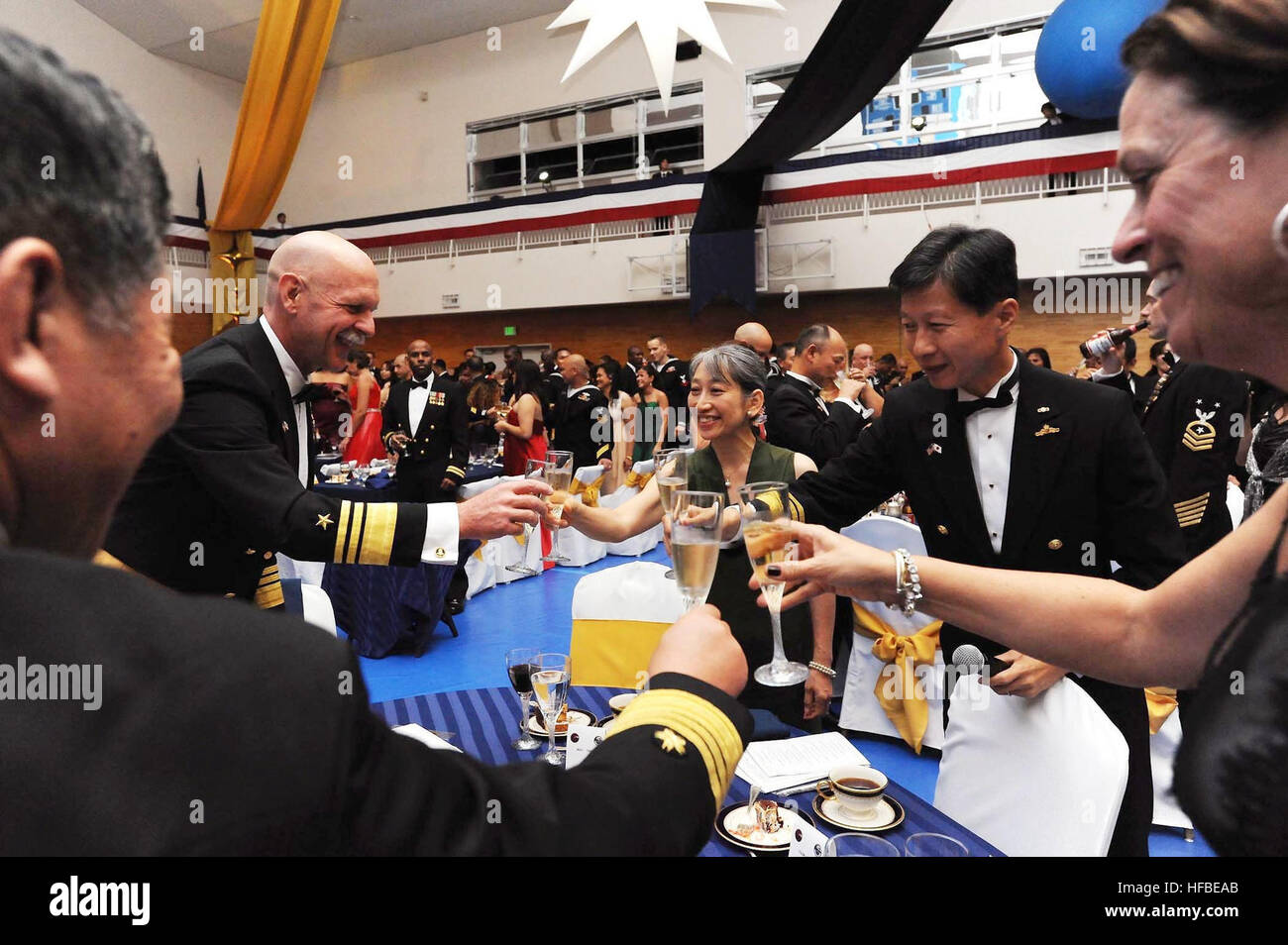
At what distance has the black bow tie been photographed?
2.05 m

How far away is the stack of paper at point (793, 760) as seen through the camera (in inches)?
62.1

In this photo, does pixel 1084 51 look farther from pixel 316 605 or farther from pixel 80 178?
pixel 80 178

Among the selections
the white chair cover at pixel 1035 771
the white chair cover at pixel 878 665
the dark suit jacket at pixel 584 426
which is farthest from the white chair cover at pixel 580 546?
the white chair cover at pixel 1035 771

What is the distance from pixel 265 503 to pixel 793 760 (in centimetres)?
131

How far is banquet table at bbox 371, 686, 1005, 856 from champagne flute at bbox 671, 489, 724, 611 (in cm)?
45

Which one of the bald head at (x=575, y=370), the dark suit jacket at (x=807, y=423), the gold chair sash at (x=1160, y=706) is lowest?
the gold chair sash at (x=1160, y=706)

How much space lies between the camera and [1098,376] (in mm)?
5402

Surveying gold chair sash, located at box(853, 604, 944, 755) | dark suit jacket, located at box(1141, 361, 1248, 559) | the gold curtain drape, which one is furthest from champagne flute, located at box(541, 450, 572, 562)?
the gold curtain drape

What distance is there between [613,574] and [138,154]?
2.16 m

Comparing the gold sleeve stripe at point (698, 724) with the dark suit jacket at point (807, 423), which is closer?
the gold sleeve stripe at point (698, 724)

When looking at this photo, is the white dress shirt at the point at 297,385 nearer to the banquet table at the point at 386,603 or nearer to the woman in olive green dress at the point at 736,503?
the woman in olive green dress at the point at 736,503

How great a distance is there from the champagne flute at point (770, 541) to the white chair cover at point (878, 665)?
6.45ft
